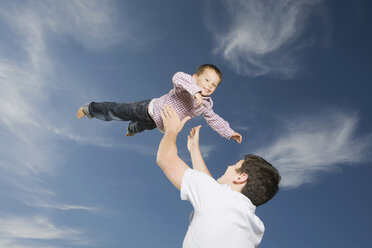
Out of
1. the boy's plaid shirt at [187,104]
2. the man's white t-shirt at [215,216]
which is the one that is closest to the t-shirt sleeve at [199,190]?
the man's white t-shirt at [215,216]

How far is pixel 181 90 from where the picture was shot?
455cm

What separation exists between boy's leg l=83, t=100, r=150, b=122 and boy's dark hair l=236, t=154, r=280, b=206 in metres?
2.28

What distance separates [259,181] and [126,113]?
9.20 ft

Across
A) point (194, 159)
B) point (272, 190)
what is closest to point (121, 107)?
point (194, 159)

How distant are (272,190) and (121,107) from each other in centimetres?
301

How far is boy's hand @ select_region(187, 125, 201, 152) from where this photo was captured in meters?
4.42

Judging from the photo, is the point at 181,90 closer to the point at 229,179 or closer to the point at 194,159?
the point at 194,159

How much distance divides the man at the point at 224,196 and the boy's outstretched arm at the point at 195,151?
32.7 inches

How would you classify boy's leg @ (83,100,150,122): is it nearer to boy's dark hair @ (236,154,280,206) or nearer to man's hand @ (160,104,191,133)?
man's hand @ (160,104,191,133)

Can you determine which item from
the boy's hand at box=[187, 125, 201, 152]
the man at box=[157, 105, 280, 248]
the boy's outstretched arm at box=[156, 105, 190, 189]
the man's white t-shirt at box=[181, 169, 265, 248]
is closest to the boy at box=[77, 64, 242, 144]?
the boy's hand at box=[187, 125, 201, 152]

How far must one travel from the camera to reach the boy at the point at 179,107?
175 inches

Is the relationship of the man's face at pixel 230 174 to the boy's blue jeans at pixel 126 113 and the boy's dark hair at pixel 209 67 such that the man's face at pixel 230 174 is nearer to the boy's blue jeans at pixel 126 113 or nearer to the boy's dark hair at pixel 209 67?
the boy's dark hair at pixel 209 67

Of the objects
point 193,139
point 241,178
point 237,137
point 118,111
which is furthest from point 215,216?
point 118,111

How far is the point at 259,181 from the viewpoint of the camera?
3158 mm
